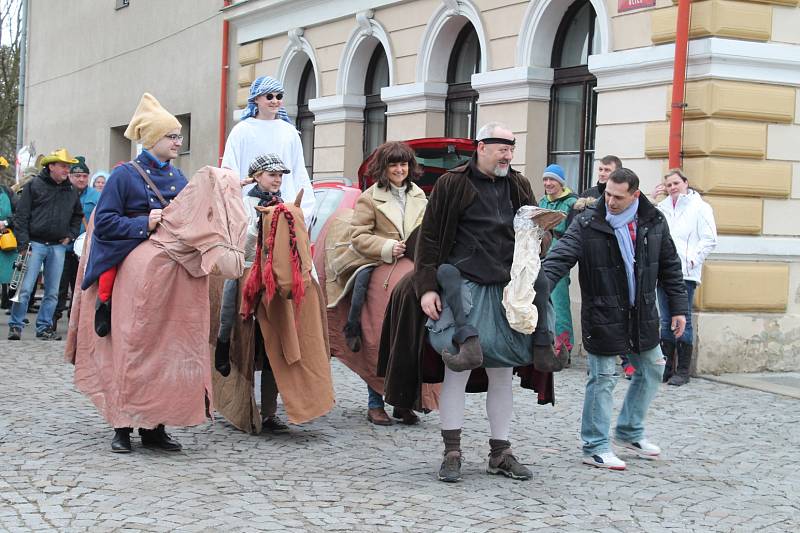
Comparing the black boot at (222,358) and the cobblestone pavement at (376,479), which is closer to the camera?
the cobblestone pavement at (376,479)

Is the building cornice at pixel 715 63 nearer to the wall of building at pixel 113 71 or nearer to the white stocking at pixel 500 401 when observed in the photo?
the white stocking at pixel 500 401

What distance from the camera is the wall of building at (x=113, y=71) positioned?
22703 millimetres

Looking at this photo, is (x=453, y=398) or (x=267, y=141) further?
(x=267, y=141)

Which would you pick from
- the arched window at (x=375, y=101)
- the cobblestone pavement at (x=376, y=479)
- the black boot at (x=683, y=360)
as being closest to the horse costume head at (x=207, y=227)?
the cobblestone pavement at (x=376, y=479)

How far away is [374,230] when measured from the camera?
8.66 metres

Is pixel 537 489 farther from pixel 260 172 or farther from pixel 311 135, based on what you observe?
pixel 311 135

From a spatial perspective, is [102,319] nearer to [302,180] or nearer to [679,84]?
[302,180]

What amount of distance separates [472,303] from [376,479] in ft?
3.44

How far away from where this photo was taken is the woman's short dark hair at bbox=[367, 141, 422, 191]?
8641 mm

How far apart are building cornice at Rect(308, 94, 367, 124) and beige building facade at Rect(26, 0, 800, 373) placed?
2 cm

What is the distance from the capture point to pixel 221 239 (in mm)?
7070

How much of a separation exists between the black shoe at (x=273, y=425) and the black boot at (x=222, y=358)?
0.41 m

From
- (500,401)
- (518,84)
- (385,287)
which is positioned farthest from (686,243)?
(500,401)

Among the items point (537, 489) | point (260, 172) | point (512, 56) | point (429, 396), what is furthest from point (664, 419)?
point (512, 56)
